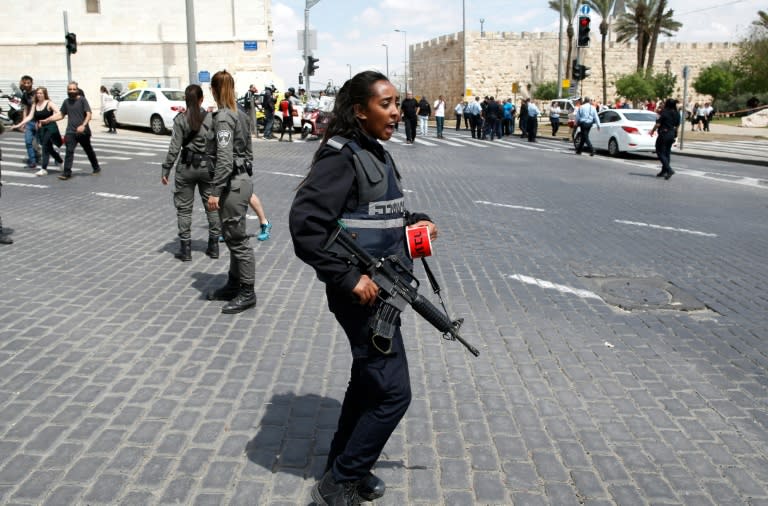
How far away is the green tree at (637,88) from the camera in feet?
162

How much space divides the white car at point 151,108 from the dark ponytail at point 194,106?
18.9 metres

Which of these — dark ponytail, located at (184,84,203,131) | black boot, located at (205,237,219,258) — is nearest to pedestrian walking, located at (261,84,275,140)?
black boot, located at (205,237,219,258)

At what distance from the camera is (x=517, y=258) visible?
7.96 m

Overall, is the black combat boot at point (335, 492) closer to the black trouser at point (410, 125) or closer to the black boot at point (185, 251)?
the black boot at point (185, 251)

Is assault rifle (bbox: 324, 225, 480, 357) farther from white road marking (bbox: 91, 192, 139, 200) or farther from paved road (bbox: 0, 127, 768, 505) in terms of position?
white road marking (bbox: 91, 192, 139, 200)

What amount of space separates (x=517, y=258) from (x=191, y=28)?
17.2 m

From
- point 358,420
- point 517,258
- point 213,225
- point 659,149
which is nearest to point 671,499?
point 358,420

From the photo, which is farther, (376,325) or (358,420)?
(358,420)

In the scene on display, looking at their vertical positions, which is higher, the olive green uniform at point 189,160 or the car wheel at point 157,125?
the car wheel at point 157,125

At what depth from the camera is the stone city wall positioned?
6531cm

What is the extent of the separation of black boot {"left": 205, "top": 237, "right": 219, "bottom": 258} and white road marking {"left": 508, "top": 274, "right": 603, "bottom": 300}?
3.14 metres

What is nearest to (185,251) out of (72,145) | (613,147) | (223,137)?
(223,137)

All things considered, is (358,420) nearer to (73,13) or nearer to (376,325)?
(376,325)

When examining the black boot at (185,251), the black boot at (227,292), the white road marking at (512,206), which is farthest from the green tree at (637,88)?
the black boot at (227,292)
